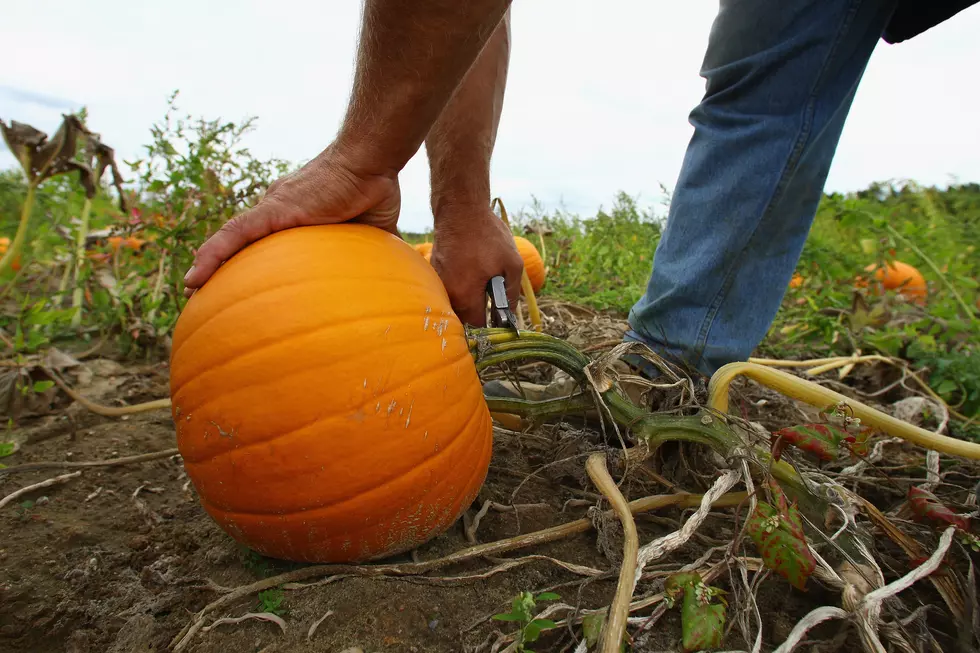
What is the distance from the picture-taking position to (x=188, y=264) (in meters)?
2.69

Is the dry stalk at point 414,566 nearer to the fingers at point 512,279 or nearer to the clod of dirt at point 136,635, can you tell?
the clod of dirt at point 136,635

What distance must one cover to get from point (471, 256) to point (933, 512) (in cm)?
128

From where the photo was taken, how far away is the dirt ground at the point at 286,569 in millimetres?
1138

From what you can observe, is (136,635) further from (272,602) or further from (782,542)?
(782,542)

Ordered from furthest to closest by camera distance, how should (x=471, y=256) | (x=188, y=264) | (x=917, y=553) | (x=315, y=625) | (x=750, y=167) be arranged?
(x=188, y=264) < (x=750, y=167) < (x=471, y=256) < (x=917, y=553) < (x=315, y=625)

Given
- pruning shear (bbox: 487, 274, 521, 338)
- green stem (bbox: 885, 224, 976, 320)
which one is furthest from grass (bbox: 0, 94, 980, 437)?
pruning shear (bbox: 487, 274, 521, 338)

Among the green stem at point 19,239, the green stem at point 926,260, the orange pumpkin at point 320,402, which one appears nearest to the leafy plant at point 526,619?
the orange pumpkin at point 320,402

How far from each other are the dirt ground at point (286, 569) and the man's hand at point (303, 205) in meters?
0.67

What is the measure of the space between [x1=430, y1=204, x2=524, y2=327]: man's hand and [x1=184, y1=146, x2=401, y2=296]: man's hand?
42 centimetres

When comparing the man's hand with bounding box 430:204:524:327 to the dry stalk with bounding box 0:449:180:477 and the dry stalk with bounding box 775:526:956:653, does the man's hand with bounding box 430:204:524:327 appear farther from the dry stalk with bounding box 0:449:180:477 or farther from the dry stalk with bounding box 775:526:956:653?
the dry stalk with bounding box 775:526:956:653

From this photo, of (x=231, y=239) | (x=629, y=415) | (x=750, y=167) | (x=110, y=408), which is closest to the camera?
(x=231, y=239)

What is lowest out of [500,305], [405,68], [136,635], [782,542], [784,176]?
[136,635]

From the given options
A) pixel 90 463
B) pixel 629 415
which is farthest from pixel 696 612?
pixel 90 463

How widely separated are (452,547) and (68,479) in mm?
1178
